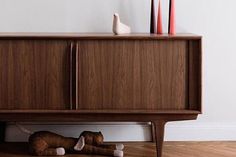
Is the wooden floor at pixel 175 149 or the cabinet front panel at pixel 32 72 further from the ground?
the cabinet front panel at pixel 32 72

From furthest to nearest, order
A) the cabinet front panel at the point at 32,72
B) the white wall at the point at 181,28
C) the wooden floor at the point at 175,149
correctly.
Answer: the white wall at the point at 181,28
the wooden floor at the point at 175,149
the cabinet front panel at the point at 32,72

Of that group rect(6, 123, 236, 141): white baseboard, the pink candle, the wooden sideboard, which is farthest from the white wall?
A: the wooden sideboard

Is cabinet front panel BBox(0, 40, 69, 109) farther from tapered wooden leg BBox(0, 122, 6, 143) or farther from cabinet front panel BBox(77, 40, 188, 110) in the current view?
tapered wooden leg BBox(0, 122, 6, 143)

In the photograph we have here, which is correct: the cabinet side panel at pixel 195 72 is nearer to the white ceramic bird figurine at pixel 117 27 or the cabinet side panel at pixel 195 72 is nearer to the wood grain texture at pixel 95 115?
the wood grain texture at pixel 95 115

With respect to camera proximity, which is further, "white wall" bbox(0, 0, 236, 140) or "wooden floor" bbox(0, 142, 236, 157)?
"white wall" bbox(0, 0, 236, 140)

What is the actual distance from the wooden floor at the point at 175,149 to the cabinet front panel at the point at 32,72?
0.36 m

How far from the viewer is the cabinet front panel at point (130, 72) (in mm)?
2285

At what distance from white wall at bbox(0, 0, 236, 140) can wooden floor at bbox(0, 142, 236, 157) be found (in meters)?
0.08

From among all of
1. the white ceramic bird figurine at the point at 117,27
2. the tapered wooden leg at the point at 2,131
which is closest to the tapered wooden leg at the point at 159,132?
the white ceramic bird figurine at the point at 117,27

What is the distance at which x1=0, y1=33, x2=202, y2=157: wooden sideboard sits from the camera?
2.28m

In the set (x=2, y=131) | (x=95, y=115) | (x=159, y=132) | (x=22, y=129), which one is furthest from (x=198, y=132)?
(x=2, y=131)

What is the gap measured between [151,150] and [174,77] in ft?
1.66

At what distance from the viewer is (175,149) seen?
2.58m

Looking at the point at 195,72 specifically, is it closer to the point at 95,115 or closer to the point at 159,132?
the point at 159,132
